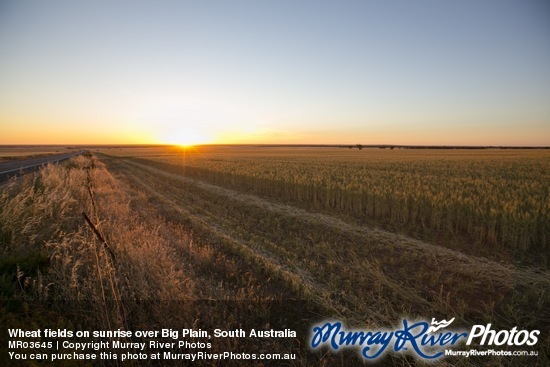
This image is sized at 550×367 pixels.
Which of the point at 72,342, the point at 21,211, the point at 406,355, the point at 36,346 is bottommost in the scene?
the point at 406,355

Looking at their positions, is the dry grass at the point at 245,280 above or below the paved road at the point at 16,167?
below

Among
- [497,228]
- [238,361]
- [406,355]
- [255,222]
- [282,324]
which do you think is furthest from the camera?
[255,222]

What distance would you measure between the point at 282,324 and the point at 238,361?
1072 millimetres

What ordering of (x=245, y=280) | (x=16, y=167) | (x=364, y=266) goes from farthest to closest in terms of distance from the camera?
(x=16, y=167) → (x=364, y=266) → (x=245, y=280)

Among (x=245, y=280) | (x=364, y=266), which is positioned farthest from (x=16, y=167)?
(x=364, y=266)

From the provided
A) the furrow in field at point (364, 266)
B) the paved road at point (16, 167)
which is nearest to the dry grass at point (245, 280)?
the furrow in field at point (364, 266)

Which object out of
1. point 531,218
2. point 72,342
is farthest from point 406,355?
point 531,218

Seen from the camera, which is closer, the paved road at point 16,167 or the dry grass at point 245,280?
the dry grass at point 245,280

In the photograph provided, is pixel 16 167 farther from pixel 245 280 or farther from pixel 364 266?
pixel 364 266

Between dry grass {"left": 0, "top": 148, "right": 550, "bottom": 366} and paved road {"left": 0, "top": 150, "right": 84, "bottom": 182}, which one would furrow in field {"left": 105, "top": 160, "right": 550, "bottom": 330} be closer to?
dry grass {"left": 0, "top": 148, "right": 550, "bottom": 366}

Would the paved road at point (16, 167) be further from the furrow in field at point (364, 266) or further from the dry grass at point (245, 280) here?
the furrow in field at point (364, 266)

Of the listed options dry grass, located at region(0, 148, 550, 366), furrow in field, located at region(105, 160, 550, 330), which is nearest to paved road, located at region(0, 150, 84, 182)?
dry grass, located at region(0, 148, 550, 366)

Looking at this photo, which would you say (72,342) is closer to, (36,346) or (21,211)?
(36,346)

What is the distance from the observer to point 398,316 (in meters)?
4.57
